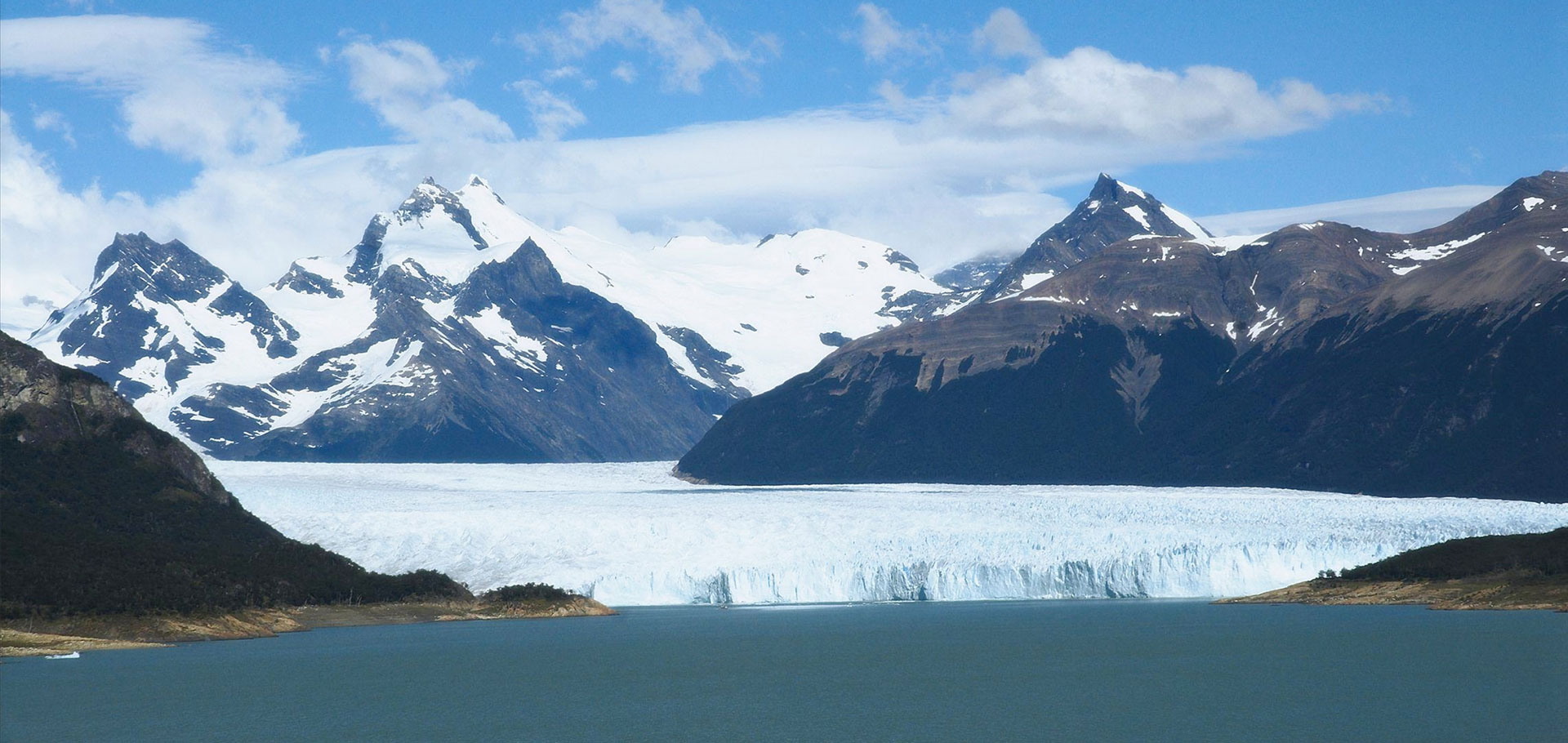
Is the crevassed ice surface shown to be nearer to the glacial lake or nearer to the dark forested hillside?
the dark forested hillside

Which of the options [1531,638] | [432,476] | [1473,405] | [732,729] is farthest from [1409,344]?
[732,729]

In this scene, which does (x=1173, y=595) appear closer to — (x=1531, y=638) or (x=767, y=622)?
(x=767, y=622)

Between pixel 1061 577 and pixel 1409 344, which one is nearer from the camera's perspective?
pixel 1061 577

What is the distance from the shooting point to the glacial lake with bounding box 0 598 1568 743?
47.9m

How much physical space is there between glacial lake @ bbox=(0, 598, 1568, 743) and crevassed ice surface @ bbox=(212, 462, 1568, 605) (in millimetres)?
13090

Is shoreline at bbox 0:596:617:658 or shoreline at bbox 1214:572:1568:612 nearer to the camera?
shoreline at bbox 0:596:617:658

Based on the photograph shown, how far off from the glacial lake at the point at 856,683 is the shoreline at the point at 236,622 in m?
1.02

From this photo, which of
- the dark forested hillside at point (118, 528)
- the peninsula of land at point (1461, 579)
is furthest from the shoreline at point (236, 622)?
the peninsula of land at point (1461, 579)

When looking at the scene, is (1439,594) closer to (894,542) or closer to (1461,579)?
(1461,579)

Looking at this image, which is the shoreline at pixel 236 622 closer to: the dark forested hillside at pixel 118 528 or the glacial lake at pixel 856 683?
the dark forested hillside at pixel 118 528

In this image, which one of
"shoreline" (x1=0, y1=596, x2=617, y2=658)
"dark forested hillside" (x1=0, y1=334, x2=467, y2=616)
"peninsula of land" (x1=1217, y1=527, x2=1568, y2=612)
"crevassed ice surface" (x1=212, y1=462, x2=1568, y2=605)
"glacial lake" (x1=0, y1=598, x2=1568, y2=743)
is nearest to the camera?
"glacial lake" (x1=0, y1=598, x2=1568, y2=743)

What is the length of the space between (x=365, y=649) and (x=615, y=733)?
3222cm

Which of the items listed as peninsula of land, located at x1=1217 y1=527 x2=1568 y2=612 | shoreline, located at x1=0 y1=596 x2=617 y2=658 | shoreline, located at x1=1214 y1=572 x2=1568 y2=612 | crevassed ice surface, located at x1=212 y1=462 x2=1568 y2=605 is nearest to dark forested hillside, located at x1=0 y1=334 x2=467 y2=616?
shoreline, located at x1=0 y1=596 x2=617 y2=658

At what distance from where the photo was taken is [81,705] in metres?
54.7
